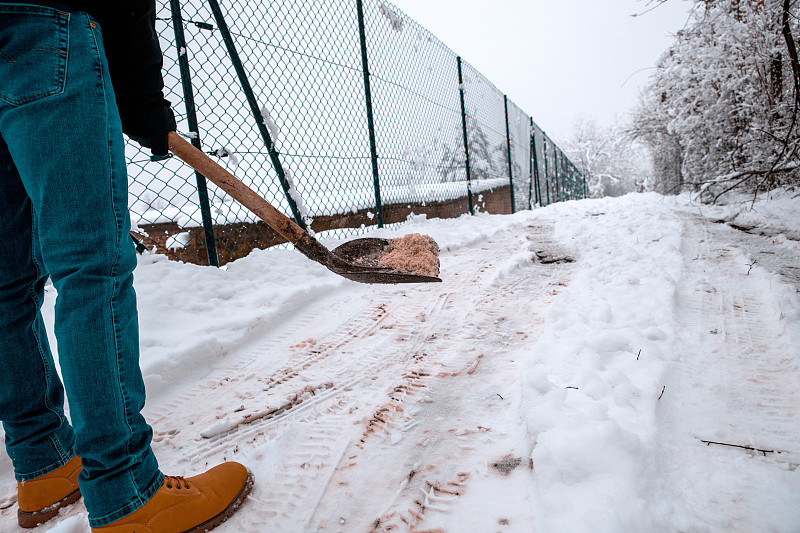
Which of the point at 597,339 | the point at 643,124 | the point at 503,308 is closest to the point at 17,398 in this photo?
the point at 597,339

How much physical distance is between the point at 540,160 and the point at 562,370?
15580 millimetres

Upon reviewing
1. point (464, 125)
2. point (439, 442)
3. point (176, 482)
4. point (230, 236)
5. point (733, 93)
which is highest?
point (464, 125)

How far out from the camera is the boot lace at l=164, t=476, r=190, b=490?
3.44 ft

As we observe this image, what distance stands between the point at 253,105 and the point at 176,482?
3162 millimetres

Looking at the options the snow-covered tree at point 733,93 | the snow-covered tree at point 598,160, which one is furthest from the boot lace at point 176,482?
the snow-covered tree at point 598,160

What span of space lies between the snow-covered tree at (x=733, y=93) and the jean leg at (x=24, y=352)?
3995 millimetres

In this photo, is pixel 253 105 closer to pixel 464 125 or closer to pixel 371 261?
pixel 371 261

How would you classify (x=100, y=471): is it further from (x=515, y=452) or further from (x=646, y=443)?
(x=646, y=443)

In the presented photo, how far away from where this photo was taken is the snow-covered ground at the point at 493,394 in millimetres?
1041

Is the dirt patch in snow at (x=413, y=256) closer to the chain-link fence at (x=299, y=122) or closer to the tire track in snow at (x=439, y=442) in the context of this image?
the tire track in snow at (x=439, y=442)

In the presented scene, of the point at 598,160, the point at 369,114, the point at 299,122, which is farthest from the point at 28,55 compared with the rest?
the point at 598,160

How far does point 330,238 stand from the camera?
4.14 meters

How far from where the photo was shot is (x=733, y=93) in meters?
5.95

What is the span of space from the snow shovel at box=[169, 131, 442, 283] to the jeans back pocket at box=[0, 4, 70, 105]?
0.54 meters
